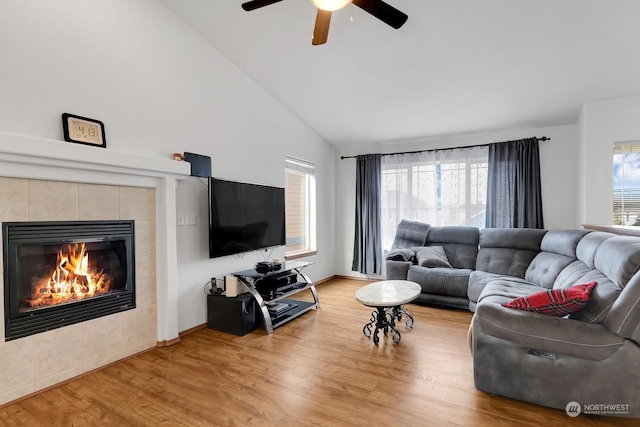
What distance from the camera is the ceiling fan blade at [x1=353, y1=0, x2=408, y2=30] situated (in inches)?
76.6

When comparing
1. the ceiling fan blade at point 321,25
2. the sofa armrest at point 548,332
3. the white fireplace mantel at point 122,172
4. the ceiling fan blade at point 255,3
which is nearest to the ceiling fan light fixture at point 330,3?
the ceiling fan blade at point 321,25

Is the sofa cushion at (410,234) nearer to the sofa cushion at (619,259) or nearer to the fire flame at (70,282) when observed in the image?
the sofa cushion at (619,259)

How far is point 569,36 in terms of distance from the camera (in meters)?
2.66

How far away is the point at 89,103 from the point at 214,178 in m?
1.13

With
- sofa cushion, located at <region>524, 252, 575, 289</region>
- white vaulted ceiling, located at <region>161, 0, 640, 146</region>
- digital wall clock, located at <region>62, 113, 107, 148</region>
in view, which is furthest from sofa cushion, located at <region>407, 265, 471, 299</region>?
digital wall clock, located at <region>62, 113, 107, 148</region>

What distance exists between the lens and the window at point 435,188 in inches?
184

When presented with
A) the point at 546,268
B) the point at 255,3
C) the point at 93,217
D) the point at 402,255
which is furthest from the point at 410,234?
the point at 93,217

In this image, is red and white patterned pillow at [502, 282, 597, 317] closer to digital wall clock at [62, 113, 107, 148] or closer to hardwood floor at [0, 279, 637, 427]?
hardwood floor at [0, 279, 637, 427]

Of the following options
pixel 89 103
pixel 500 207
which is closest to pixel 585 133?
pixel 500 207

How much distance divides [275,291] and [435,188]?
3.03m

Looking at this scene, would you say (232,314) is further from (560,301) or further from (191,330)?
(560,301)

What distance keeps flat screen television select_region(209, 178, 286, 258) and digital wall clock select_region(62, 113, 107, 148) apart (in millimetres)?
941

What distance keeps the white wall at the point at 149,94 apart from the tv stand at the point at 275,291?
51 centimetres

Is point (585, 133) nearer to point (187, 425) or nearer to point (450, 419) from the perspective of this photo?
point (450, 419)
